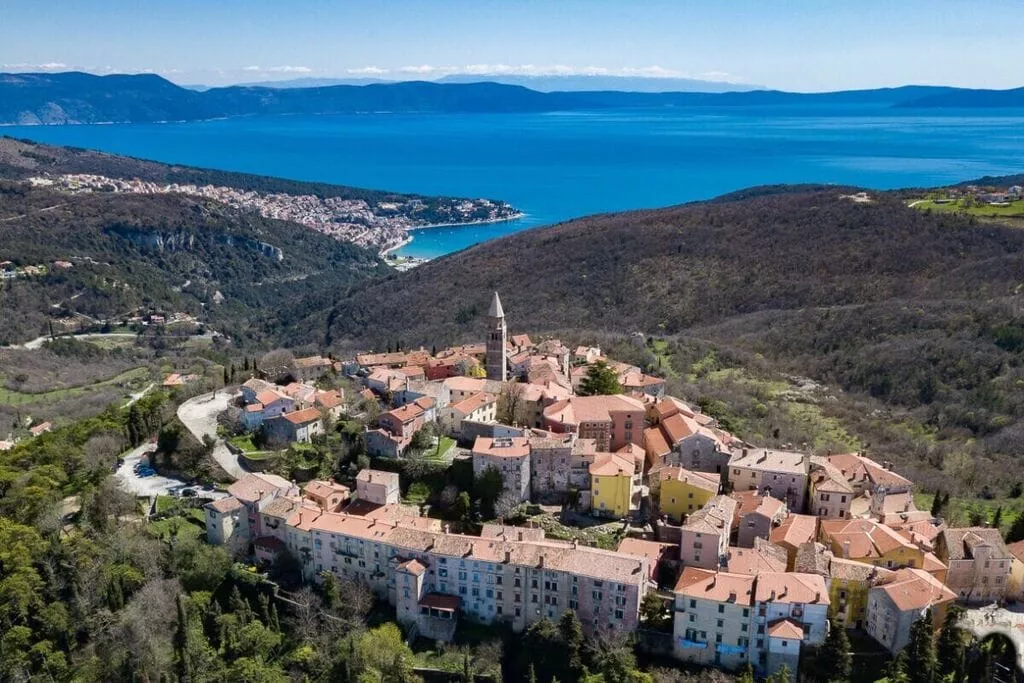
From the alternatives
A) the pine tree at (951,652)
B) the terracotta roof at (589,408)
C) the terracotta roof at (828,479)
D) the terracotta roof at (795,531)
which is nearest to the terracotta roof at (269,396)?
the terracotta roof at (589,408)

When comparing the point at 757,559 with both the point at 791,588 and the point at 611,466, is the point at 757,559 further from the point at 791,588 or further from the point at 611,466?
the point at 611,466

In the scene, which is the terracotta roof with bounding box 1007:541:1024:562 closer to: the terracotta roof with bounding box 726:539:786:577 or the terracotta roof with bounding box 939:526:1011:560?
the terracotta roof with bounding box 939:526:1011:560

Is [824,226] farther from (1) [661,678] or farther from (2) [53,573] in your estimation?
(2) [53,573]

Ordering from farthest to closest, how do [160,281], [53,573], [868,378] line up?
[160,281]
[868,378]
[53,573]

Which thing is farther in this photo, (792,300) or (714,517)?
(792,300)

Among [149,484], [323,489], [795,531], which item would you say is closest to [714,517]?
[795,531]

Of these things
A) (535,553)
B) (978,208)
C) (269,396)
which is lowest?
(535,553)

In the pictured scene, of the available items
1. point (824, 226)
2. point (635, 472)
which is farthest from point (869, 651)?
point (824, 226)
